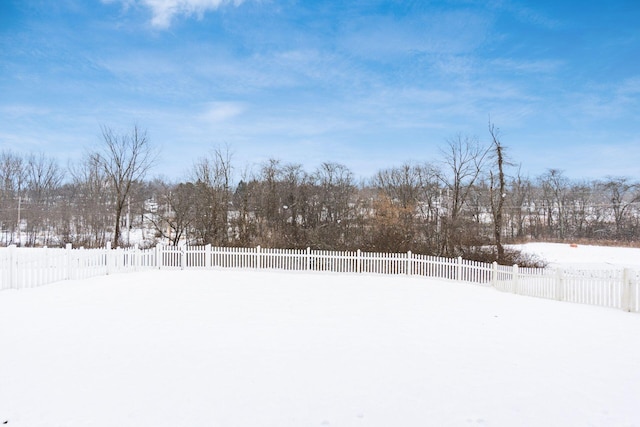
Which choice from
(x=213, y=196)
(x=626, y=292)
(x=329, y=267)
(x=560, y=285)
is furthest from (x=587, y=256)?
(x=213, y=196)

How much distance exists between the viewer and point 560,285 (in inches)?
423

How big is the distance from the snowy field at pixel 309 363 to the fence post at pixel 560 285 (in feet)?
4.85

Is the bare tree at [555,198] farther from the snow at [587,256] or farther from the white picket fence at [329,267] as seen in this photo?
the white picket fence at [329,267]

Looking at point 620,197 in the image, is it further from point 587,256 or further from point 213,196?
point 213,196

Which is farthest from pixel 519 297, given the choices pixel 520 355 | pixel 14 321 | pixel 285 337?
pixel 14 321

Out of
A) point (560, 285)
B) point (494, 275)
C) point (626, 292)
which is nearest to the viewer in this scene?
point (626, 292)

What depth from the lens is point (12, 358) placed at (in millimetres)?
4773

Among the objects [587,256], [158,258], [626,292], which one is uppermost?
[158,258]

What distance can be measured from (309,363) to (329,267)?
11.9 m

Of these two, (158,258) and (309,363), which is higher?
(158,258)

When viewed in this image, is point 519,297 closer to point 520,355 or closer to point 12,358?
point 520,355

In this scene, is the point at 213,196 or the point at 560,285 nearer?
the point at 560,285

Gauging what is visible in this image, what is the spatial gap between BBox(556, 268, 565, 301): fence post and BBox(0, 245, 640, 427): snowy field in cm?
148

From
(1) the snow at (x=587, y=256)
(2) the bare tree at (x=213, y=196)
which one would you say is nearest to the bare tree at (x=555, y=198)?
(1) the snow at (x=587, y=256)
